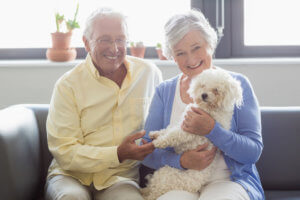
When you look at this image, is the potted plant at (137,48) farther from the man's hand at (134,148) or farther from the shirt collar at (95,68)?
the man's hand at (134,148)

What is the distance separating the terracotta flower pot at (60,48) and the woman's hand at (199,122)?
1.51 m

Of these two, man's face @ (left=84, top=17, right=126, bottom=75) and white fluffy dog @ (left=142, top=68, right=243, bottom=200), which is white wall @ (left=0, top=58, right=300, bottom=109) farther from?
white fluffy dog @ (left=142, top=68, right=243, bottom=200)

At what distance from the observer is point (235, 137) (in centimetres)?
174

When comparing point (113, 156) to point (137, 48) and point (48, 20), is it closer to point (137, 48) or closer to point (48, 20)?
point (137, 48)

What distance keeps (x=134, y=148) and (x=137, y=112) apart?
0.29 metres

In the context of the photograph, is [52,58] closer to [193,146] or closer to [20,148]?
[20,148]

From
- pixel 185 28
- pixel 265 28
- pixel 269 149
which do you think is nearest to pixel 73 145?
pixel 185 28

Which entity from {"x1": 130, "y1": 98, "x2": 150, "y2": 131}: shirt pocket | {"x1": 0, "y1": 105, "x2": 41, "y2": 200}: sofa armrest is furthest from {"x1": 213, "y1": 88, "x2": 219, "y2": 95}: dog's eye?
{"x1": 0, "y1": 105, "x2": 41, "y2": 200}: sofa armrest

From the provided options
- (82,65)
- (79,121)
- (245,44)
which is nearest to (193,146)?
(79,121)

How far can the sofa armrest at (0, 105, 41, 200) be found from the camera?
1.85 meters

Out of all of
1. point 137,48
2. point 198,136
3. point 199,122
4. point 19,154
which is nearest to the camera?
point 199,122

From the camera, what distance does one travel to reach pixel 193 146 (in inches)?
73.2

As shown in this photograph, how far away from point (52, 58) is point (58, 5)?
1.56ft

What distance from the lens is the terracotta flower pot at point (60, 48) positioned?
303 cm
